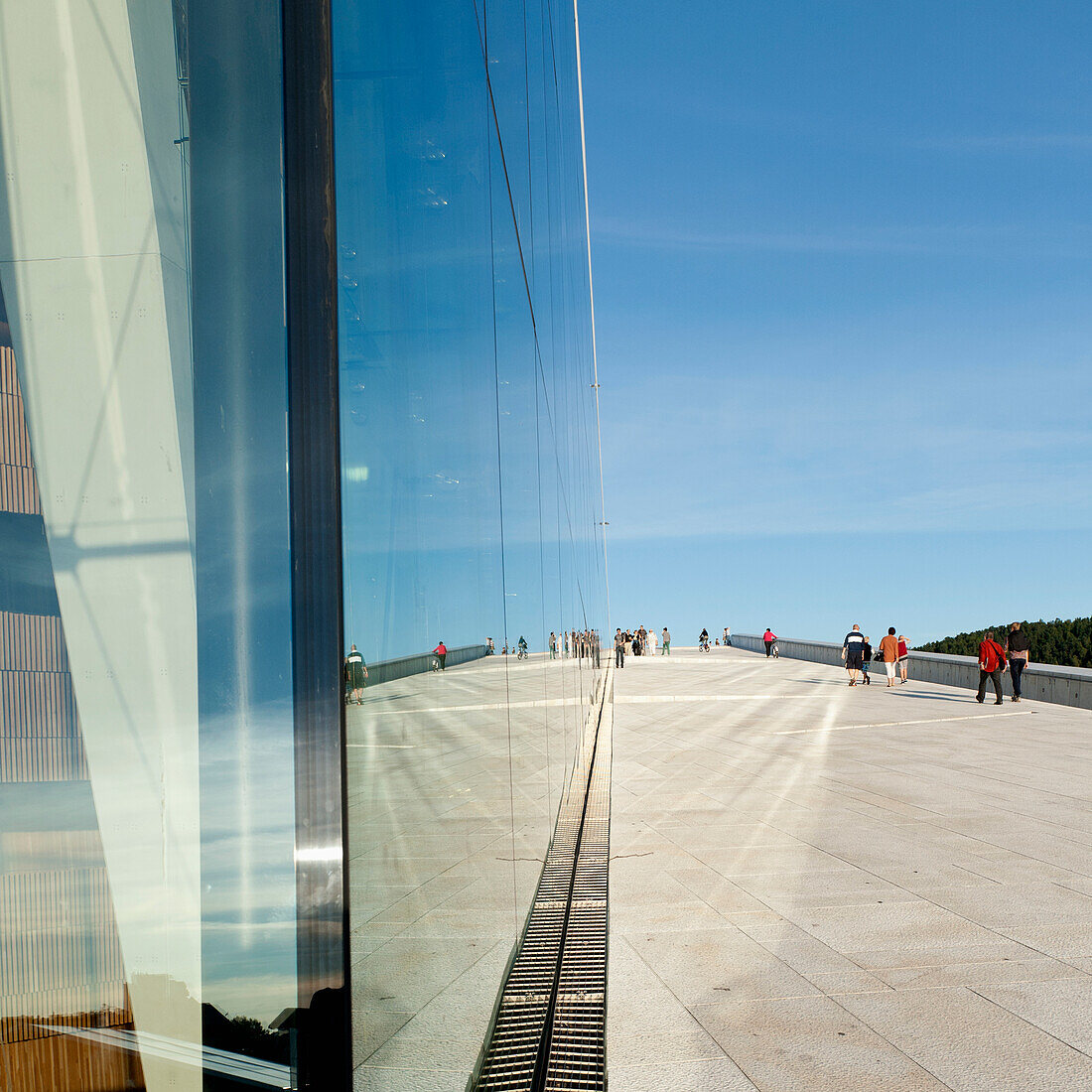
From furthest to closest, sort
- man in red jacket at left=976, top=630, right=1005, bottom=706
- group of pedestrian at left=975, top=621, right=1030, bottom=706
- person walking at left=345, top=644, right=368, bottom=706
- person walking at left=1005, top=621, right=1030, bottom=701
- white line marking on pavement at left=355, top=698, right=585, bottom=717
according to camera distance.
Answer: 1. person walking at left=1005, top=621, right=1030, bottom=701
2. group of pedestrian at left=975, top=621, right=1030, bottom=706
3. man in red jacket at left=976, top=630, right=1005, bottom=706
4. white line marking on pavement at left=355, top=698, right=585, bottom=717
5. person walking at left=345, top=644, right=368, bottom=706

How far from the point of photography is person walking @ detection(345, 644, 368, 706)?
174 cm

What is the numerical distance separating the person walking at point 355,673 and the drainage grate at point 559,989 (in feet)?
6.18

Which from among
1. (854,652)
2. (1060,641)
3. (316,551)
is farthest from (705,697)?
(316,551)

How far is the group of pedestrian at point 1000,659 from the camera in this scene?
1970cm

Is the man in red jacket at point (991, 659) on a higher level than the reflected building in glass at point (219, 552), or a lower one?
lower

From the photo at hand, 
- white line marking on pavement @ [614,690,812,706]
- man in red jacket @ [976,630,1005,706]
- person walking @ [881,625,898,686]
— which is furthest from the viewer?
person walking @ [881,625,898,686]

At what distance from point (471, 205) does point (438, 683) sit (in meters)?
1.87

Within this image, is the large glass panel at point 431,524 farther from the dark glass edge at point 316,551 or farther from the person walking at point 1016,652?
the person walking at point 1016,652

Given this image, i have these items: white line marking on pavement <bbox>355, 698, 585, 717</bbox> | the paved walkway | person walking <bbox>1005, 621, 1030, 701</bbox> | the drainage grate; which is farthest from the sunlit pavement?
person walking <bbox>1005, 621, 1030, 701</bbox>

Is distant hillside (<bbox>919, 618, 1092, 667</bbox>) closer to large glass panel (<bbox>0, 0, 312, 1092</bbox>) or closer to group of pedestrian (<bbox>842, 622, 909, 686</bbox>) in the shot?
group of pedestrian (<bbox>842, 622, 909, 686</bbox>)

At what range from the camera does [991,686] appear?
2459cm

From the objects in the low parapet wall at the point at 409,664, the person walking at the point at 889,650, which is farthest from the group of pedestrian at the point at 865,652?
the low parapet wall at the point at 409,664

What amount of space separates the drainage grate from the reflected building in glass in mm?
1005

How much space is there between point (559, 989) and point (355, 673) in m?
3.28
